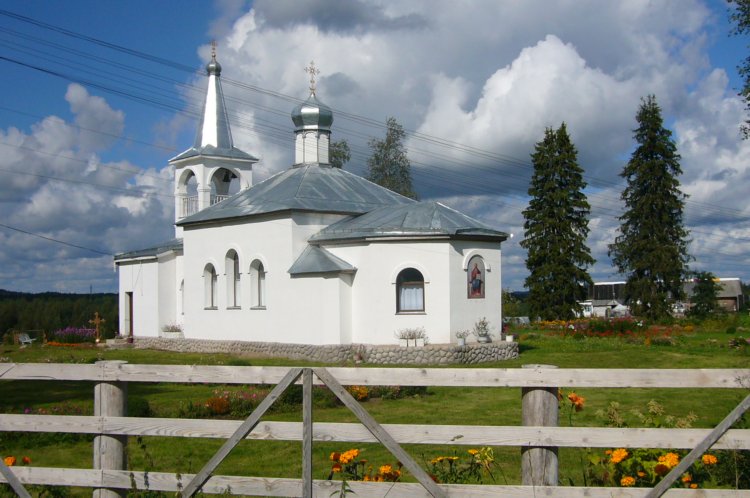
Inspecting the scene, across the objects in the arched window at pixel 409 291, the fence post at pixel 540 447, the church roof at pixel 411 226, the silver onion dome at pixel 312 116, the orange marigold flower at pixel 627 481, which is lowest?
the orange marigold flower at pixel 627 481

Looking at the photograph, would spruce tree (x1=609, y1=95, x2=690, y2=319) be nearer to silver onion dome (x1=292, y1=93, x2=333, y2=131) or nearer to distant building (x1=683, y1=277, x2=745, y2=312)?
silver onion dome (x1=292, y1=93, x2=333, y2=131)

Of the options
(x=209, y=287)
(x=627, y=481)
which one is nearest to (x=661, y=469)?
(x=627, y=481)

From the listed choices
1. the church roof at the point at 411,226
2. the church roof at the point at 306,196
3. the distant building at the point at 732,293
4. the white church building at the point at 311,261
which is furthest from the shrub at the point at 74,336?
the distant building at the point at 732,293

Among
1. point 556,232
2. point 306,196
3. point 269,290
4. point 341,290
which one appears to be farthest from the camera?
point 556,232

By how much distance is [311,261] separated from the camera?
81.3 ft

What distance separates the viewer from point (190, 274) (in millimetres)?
29719

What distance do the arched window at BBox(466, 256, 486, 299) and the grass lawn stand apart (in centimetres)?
236

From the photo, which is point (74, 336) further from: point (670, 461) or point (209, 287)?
point (670, 461)

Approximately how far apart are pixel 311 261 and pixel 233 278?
15.5 feet

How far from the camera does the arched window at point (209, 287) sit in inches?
1142

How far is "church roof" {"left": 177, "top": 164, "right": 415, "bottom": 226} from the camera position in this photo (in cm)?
2629

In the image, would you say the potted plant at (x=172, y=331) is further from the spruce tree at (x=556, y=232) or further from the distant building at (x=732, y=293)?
the distant building at (x=732, y=293)

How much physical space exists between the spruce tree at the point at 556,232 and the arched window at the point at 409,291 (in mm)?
19846

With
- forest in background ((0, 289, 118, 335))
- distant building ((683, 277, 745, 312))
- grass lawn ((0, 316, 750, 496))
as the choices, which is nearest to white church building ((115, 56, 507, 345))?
grass lawn ((0, 316, 750, 496))
